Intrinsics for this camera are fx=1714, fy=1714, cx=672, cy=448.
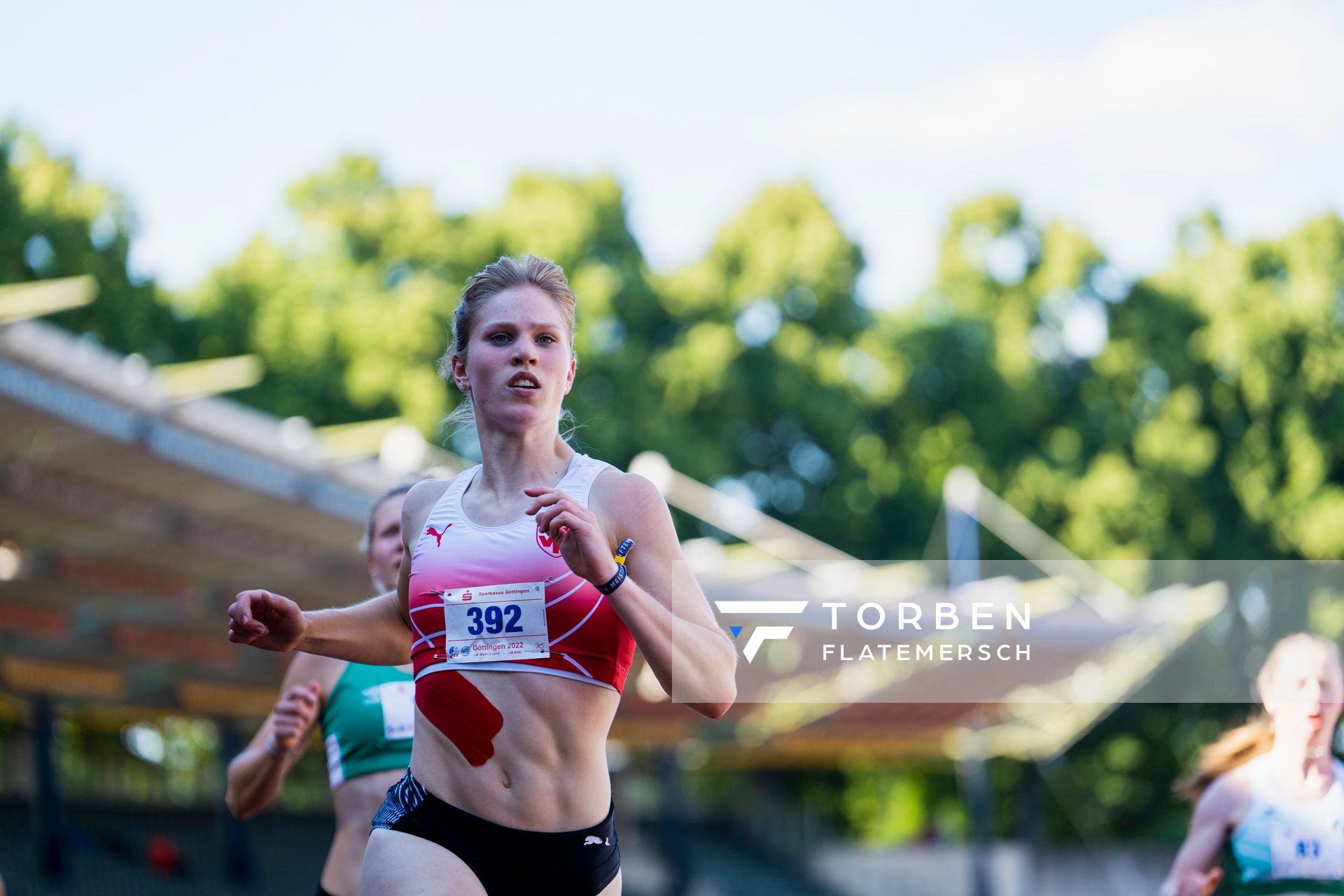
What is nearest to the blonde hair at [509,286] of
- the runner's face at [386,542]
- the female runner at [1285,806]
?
the runner's face at [386,542]

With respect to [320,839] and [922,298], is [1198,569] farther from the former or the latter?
[320,839]

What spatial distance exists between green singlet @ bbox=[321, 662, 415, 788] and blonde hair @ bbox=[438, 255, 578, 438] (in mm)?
1862

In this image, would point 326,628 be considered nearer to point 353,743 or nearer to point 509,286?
point 509,286

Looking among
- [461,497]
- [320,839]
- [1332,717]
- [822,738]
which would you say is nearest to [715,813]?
[822,738]

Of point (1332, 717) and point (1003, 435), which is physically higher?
point (1003, 435)

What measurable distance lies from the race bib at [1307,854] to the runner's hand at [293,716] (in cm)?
314

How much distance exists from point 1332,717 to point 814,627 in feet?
61.3

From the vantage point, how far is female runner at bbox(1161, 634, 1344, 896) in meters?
5.62

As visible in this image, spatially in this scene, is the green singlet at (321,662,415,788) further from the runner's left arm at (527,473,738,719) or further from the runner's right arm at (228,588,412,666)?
the runner's left arm at (527,473,738,719)

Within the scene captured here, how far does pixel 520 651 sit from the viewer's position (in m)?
3.42

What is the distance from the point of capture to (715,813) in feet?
119

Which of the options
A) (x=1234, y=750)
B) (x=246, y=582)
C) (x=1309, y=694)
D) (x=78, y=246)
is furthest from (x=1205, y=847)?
(x=78, y=246)

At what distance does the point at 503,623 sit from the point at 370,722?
6.71ft

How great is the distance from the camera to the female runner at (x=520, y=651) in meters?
3.41
